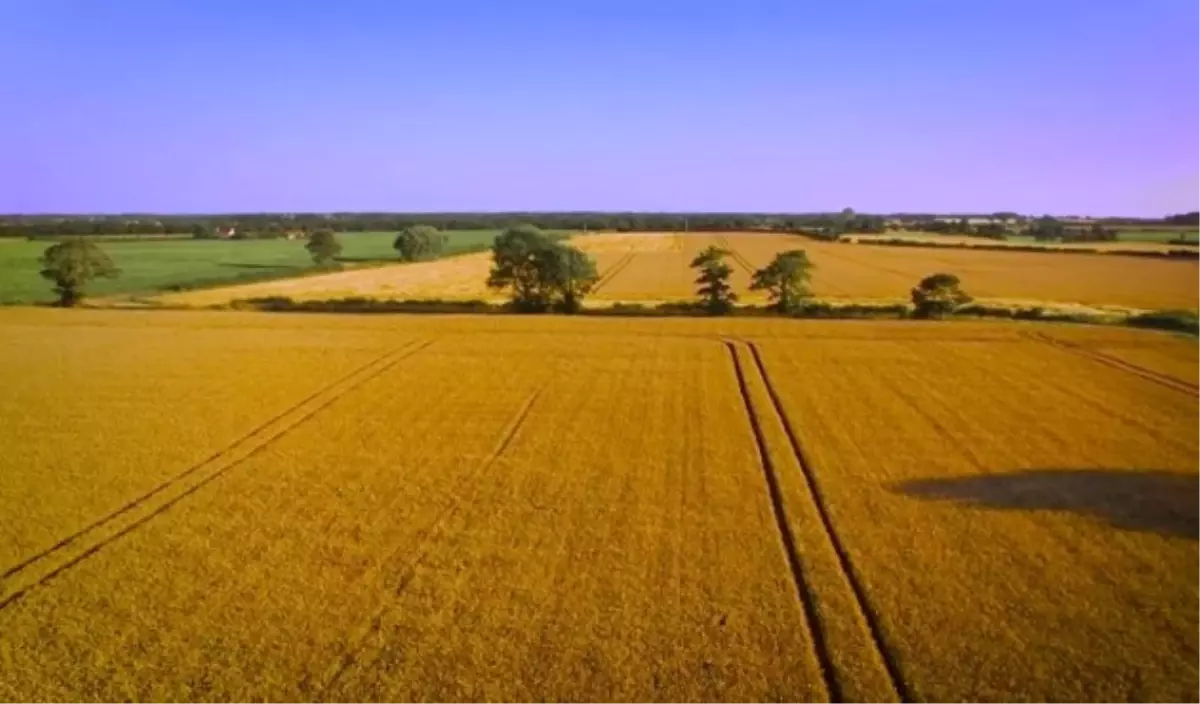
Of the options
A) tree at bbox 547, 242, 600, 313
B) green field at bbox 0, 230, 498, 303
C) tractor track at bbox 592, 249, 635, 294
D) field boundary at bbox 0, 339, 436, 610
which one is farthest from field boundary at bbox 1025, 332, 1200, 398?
green field at bbox 0, 230, 498, 303

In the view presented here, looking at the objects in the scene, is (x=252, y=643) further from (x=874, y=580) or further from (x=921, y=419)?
(x=921, y=419)

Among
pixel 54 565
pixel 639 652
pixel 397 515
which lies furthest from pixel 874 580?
pixel 54 565

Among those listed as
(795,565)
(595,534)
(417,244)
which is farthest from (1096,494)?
(417,244)

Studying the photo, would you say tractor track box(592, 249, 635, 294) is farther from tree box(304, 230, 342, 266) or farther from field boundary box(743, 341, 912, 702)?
field boundary box(743, 341, 912, 702)

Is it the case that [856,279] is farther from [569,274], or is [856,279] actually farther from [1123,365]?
[1123,365]

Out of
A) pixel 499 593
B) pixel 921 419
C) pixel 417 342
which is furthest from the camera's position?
pixel 417 342

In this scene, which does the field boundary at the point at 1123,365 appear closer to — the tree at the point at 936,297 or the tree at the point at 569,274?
the tree at the point at 936,297

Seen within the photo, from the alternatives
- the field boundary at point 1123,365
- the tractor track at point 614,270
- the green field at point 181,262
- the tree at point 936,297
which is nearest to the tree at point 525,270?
the tractor track at point 614,270
